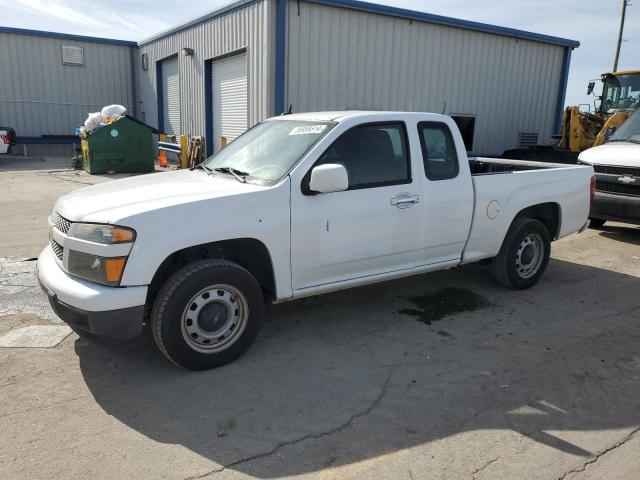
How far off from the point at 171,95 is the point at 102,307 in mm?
17547

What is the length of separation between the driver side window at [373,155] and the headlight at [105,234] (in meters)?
1.55

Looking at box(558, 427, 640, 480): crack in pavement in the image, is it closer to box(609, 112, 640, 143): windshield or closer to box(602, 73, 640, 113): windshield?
box(609, 112, 640, 143): windshield

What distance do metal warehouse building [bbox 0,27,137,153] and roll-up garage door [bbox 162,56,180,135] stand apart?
3614 millimetres

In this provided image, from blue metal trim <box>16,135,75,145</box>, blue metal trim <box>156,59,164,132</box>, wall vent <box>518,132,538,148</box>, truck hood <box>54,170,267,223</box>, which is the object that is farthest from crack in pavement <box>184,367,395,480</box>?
blue metal trim <box>16,135,75,145</box>

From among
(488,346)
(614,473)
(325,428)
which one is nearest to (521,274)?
(488,346)

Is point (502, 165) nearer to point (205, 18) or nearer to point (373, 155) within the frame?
point (373, 155)

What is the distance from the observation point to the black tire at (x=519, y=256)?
5598 millimetres

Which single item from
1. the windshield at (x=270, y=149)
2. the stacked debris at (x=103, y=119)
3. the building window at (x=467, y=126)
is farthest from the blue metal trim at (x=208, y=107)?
the windshield at (x=270, y=149)

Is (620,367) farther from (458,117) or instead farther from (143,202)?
(458,117)

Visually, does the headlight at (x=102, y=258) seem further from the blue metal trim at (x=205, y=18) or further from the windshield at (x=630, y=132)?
the blue metal trim at (x=205, y=18)

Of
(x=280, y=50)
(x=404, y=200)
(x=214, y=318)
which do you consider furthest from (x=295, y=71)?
(x=214, y=318)

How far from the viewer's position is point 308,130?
14.6 feet

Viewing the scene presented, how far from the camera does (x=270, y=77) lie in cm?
1256

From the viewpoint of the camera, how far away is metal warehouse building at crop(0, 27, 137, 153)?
20.7m
